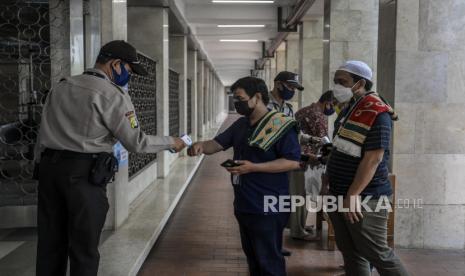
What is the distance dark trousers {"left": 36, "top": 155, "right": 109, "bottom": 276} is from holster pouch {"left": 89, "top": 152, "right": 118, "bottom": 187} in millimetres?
34

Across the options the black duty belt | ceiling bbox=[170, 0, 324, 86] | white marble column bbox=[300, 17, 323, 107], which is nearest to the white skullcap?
the black duty belt

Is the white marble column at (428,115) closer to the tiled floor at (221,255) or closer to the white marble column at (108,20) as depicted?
the tiled floor at (221,255)

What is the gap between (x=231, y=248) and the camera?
15.0 feet

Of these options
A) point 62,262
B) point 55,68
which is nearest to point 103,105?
point 62,262

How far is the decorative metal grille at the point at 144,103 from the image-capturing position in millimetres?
6129

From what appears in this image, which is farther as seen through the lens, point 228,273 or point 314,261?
point 314,261

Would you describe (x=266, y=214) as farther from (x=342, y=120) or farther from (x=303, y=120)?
(x=303, y=120)

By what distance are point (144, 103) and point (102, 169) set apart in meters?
4.21

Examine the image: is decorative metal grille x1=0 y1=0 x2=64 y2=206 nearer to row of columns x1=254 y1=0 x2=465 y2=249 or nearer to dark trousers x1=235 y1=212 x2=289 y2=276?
dark trousers x1=235 y1=212 x2=289 y2=276

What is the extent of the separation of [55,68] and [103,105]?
1891 mm

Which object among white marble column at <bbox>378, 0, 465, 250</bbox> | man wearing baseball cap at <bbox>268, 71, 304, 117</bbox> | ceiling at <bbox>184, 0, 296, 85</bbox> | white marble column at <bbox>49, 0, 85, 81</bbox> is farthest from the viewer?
ceiling at <bbox>184, 0, 296, 85</bbox>

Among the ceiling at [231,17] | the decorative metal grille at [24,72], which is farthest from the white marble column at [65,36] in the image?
the ceiling at [231,17]

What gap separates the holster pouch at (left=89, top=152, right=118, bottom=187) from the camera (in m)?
2.55

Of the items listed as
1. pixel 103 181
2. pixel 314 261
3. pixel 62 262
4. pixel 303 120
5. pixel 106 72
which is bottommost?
pixel 314 261
